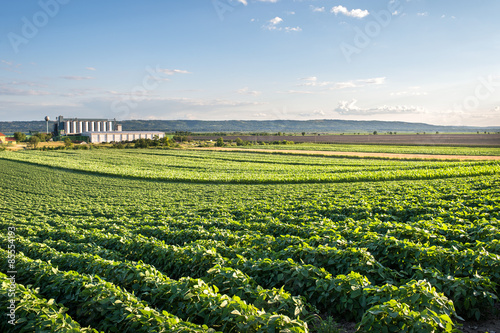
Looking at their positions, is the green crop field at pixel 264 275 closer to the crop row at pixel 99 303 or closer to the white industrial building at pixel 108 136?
the crop row at pixel 99 303

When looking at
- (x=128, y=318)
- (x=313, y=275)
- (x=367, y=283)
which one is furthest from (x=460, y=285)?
(x=128, y=318)

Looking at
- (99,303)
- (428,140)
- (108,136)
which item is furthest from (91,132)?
(99,303)

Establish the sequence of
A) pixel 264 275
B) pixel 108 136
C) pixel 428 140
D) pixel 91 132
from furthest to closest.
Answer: pixel 108 136 < pixel 91 132 < pixel 428 140 < pixel 264 275

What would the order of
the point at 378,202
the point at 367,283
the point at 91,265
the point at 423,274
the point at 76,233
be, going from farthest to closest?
1. the point at 378,202
2. the point at 76,233
3. the point at 91,265
4. the point at 423,274
5. the point at 367,283

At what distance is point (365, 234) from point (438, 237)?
6.38 ft

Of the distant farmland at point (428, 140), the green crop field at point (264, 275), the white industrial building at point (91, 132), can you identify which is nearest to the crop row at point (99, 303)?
the green crop field at point (264, 275)

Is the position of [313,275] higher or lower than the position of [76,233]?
higher

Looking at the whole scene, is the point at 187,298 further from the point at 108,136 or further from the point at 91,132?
the point at 108,136

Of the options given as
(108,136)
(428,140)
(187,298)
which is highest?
(428,140)

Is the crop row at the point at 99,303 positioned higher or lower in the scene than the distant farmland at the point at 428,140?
lower

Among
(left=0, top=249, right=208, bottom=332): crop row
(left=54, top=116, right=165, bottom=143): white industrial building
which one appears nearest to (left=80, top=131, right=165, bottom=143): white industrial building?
(left=54, top=116, right=165, bottom=143): white industrial building

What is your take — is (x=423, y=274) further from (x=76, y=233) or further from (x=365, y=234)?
(x=76, y=233)

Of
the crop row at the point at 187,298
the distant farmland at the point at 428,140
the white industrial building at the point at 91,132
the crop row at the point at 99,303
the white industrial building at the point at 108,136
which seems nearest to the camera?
the crop row at the point at 187,298

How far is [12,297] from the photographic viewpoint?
6.33 metres
